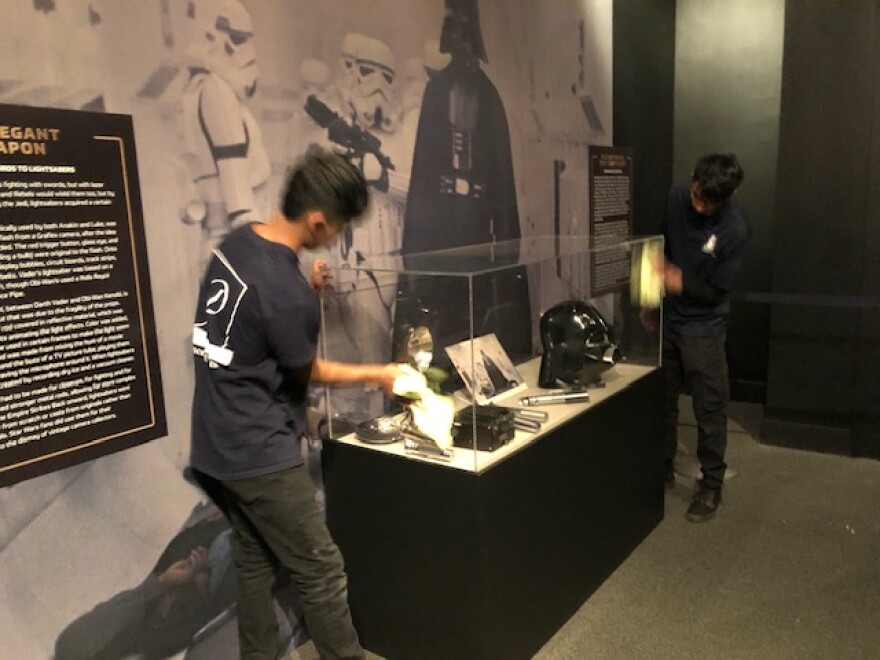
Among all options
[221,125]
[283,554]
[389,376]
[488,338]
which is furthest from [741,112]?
[283,554]

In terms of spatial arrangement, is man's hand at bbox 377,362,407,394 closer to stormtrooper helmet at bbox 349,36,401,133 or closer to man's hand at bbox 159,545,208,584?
man's hand at bbox 159,545,208,584

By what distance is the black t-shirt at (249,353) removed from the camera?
178 centimetres

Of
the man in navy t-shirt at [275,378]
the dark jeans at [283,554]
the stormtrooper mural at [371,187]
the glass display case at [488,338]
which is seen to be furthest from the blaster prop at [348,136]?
the dark jeans at [283,554]

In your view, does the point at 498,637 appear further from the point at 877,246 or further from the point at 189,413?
the point at 877,246

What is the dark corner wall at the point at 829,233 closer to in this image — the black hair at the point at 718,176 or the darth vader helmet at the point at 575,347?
the black hair at the point at 718,176

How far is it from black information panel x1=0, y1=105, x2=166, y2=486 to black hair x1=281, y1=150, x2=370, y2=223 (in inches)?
14.8

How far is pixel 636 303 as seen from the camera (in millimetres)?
3250

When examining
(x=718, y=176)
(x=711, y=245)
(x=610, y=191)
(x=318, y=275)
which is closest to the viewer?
(x=318, y=275)

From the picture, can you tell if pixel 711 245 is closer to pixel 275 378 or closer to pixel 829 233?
pixel 829 233

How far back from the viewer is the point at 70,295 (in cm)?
172

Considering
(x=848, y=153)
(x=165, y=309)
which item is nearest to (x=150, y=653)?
(x=165, y=309)

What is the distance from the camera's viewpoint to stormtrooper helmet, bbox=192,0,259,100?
1996 millimetres

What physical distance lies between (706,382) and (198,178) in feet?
7.43

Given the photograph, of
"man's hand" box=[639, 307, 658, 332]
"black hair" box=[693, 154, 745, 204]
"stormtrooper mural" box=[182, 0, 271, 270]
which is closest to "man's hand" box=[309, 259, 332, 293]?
"stormtrooper mural" box=[182, 0, 271, 270]
